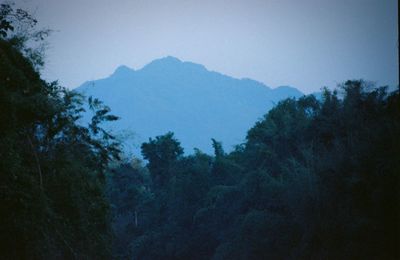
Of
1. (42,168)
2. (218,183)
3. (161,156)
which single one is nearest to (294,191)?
(42,168)

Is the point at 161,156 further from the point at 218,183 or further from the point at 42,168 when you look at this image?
the point at 42,168

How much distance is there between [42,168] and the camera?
32.9 ft

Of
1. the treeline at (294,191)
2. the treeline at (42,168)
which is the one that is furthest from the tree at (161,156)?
the treeline at (42,168)

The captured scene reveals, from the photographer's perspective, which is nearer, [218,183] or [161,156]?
[218,183]

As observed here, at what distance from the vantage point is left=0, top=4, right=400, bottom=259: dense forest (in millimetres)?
8477

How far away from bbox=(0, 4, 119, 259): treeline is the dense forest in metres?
0.03

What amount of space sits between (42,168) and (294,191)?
12.5 m

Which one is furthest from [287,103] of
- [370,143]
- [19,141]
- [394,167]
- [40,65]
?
[19,141]

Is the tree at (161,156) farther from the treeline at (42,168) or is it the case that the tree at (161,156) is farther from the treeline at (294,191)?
the treeline at (42,168)

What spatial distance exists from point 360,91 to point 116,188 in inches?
1179

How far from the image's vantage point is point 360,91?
774 inches

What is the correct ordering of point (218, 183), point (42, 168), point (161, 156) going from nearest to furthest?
point (42, 168), point (218, 183), point (161, 156)

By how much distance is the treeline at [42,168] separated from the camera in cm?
752

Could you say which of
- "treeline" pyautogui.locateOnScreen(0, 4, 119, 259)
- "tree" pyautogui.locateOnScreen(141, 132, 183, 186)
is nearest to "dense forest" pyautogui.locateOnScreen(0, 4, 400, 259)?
"treeline" pyautogui.locateOnScreen(0, 4, 119, 259)
